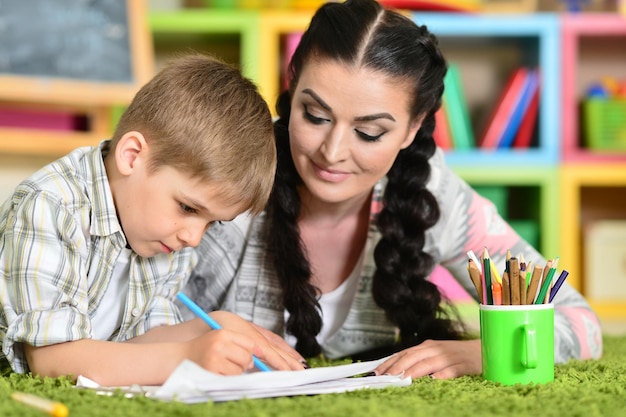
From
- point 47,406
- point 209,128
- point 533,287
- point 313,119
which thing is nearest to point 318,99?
point 313,119

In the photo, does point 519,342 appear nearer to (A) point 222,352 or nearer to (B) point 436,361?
(B) point 436,361

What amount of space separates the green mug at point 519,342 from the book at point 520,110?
5.55ft

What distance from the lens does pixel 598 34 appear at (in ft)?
8.97

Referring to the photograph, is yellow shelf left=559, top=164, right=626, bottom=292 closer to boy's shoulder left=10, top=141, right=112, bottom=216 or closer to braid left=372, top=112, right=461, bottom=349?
braid left=372, top=112, right=461, bottom=349

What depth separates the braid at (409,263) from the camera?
4.83 ft

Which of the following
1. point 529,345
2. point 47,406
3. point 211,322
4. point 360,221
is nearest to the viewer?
point 47,406

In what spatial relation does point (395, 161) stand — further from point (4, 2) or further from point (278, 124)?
point (4, 2)

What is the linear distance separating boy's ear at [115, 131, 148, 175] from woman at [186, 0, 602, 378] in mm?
316

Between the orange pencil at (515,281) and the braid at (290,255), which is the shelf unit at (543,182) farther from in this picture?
the orange pencil at (515,281)

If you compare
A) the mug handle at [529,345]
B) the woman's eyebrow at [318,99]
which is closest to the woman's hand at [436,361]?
the mug handle at [529,345]

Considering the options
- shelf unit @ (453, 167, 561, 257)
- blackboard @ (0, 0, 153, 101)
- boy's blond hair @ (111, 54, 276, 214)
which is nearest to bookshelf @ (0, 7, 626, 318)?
shelf unit @ (453, 167, 561, 257)

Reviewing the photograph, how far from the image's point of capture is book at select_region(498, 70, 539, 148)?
266 centimetres

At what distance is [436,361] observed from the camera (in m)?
1.18

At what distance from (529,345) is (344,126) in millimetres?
484
